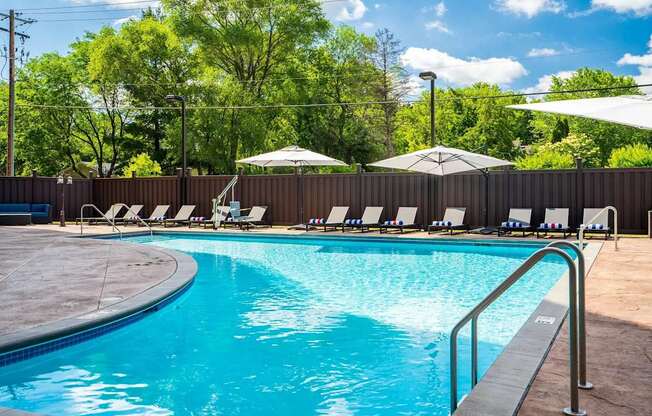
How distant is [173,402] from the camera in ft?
12.9

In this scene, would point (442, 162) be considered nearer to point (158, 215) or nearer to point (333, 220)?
point (333, 220)

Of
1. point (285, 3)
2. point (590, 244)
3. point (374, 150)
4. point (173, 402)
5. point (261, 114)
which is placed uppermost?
point (285, 3)

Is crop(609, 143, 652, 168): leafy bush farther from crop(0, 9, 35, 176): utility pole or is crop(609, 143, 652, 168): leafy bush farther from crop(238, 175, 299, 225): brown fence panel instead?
crop(0, 9, 35, 176): utility pole

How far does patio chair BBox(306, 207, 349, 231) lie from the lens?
51.8 ft

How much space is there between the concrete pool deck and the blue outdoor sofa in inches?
743

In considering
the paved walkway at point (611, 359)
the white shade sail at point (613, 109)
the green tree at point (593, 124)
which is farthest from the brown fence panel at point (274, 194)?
the green tree at point (593, 124)

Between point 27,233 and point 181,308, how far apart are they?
→ 35.8ft

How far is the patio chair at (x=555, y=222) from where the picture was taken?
13039 mm

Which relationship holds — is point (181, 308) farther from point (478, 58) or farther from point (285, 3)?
point (478, 58)

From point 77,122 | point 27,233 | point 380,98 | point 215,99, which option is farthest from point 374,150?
point 27,233

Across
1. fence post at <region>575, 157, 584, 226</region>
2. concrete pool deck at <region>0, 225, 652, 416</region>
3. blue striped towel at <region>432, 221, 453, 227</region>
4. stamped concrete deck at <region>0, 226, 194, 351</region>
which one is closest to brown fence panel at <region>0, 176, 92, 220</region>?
stamped concrete deck at <region>0, 226, 194, 351</region>

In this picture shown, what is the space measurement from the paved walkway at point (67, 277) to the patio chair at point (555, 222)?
856 cm

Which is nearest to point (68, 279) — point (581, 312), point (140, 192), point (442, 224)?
point (581, 312)

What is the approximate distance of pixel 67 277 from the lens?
25.1 ft
